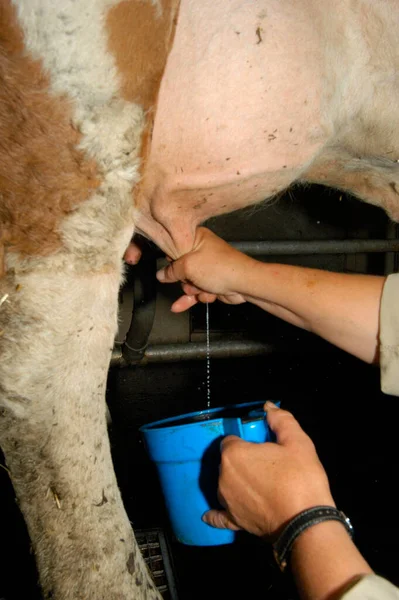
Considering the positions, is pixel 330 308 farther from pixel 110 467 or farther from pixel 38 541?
pixel 38 541

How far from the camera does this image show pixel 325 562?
62 cm

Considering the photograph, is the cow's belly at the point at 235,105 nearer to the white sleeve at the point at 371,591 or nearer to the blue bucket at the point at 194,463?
the blue bucket at the point at 194,463

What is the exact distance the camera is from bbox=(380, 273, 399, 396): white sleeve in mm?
913

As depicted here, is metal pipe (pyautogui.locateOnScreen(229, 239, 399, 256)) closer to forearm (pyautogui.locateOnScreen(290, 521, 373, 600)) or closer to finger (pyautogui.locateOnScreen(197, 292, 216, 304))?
finger (pyautogui.locateOnScreen(197, 292, 216, 304))

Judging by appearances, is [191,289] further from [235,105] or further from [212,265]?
[235,105]

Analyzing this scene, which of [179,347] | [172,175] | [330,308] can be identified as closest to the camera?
[172,175]

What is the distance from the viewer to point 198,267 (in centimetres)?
106

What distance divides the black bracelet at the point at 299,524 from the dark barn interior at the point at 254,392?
25.3 inches

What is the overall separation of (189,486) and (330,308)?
14.9 inches

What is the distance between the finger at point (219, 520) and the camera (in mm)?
828

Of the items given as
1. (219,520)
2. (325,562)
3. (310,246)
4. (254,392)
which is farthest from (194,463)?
(254,392)

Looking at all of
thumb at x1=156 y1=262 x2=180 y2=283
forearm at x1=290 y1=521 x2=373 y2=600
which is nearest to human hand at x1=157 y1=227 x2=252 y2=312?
thumb at x1=156 y1=262 x2=180 y2=283

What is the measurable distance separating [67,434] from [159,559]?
62 centimetres

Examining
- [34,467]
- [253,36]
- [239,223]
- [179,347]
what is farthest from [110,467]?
[239,223]
